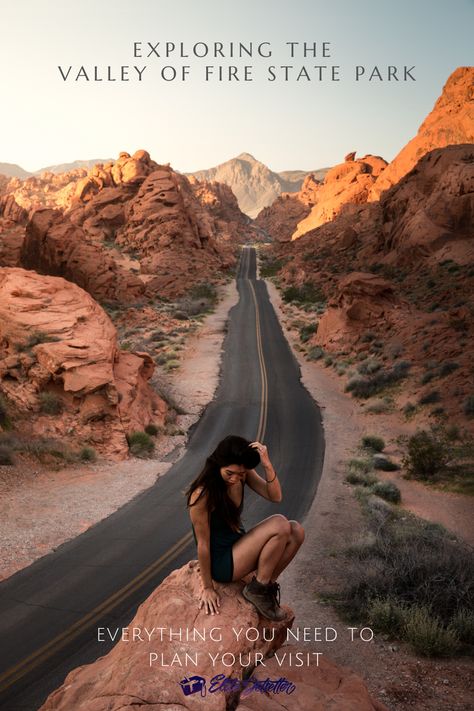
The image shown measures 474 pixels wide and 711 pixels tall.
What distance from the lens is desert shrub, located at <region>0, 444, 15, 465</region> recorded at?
50.1 feet

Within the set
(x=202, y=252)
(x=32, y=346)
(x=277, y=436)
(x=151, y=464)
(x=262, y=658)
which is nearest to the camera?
(x=262, y=658)

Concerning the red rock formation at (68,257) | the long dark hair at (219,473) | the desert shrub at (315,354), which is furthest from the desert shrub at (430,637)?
the red rock formation at (68,257)

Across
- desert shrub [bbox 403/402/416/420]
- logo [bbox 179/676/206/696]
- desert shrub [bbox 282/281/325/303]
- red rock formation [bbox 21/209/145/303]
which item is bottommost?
desert shrub [bbox 403/402/416/420]

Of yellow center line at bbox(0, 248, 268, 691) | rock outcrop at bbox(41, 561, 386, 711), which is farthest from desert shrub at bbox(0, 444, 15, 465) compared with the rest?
rock outcrop at bbox(41, 561, 386, 711)

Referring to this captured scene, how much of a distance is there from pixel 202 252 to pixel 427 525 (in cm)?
6181

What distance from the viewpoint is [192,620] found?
4582mm

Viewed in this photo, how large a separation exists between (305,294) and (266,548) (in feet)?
174

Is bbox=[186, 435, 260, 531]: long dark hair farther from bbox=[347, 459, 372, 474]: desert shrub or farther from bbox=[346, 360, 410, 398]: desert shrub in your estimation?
bbox=[346, 360, 410, 398]: desert shrub

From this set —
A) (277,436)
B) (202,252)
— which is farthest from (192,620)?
(202,252)

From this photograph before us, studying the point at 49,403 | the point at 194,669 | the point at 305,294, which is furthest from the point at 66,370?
the point at 305,294

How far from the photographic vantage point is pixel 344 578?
9438 mm

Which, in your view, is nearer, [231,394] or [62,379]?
[62,379]

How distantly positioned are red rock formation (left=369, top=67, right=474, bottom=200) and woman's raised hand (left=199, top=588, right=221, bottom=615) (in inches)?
2403

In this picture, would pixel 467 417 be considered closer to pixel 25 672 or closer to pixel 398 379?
pixel 398 379
